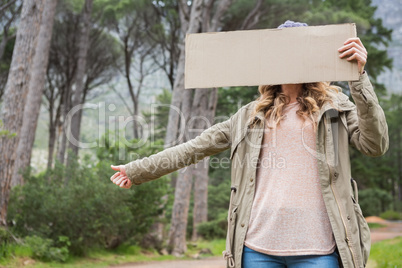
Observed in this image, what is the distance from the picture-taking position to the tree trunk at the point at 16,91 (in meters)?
6.67

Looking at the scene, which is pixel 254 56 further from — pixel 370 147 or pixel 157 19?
pixel 157 19

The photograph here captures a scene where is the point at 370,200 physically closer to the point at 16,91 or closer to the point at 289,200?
the point at 16,91

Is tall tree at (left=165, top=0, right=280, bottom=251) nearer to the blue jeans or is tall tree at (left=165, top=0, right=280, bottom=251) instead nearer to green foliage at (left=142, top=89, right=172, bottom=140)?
the blue jeans

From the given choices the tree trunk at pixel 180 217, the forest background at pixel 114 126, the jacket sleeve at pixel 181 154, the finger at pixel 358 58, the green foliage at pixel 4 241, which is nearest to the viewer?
the finger at pixel 358 58

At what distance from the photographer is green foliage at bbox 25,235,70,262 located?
21.7ft

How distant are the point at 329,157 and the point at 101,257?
274 inches

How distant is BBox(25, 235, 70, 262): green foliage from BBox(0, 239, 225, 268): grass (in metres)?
0.08

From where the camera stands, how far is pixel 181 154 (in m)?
2.03

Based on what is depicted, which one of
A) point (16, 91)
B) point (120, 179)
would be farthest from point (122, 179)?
point (16, 91)

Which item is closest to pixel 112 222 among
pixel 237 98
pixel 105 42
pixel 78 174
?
pixel 78 174

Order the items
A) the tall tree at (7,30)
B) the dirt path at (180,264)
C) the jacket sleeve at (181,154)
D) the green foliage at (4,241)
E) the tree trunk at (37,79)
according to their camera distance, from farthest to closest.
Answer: the tall tree at (7,30), the tree trunk at (37,79), the dirt path at (180,264), the green foliage at (4,241), the jacket sleeve at (181,154)

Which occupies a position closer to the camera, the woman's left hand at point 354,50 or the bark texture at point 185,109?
the woman's left hand at point 354,50

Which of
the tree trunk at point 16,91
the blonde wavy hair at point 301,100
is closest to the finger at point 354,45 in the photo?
the blonde wavy hair at point 301,100

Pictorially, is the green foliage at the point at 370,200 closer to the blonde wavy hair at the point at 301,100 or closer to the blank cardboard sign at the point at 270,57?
the blonde wavy hair at the point at 301,100
